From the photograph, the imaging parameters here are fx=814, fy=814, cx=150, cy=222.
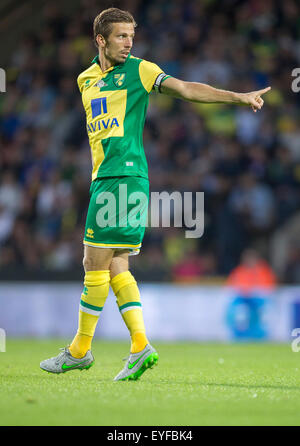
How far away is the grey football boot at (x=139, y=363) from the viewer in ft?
16.6

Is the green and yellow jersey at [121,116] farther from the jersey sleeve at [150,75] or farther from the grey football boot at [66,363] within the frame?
the grey football boot at [66,363]

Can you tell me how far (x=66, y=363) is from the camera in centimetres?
531

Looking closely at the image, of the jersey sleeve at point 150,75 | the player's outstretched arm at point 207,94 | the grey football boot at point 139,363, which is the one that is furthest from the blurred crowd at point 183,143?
the player's outstretched arm at point 207,94

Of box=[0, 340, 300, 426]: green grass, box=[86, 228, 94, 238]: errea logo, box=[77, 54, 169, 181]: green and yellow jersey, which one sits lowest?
box=[0, 340, 300, 426]: green grass

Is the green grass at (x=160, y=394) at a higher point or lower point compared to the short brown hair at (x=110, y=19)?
lower

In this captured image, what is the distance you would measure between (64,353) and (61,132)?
30.2 ft

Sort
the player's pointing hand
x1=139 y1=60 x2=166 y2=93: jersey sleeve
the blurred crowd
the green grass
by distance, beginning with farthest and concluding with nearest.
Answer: the blurred crowd
x1=139 y1=60 x2=166 y2=93: jersey sleeve
the player's pointing hand
the green grass

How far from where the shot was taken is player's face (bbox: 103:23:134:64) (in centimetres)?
528

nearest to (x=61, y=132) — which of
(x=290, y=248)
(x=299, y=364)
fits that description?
(x=290, y=248)

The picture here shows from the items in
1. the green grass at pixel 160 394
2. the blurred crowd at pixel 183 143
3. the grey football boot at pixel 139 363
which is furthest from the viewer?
the blurred crowd at pixel 183 143

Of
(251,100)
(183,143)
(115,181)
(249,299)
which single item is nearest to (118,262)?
(115,181)

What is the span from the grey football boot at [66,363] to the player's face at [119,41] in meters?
1.95

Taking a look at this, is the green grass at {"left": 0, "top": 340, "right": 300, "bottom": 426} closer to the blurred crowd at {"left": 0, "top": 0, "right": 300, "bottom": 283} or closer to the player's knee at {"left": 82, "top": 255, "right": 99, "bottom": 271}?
the player's knee at {"left": 82, "top": 255, "right": 99, "bottom": 271}

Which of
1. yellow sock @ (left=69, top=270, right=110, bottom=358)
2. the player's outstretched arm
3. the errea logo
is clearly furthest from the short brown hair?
yellow sock @ (left=69, top=270, right=110, bottom=358)
